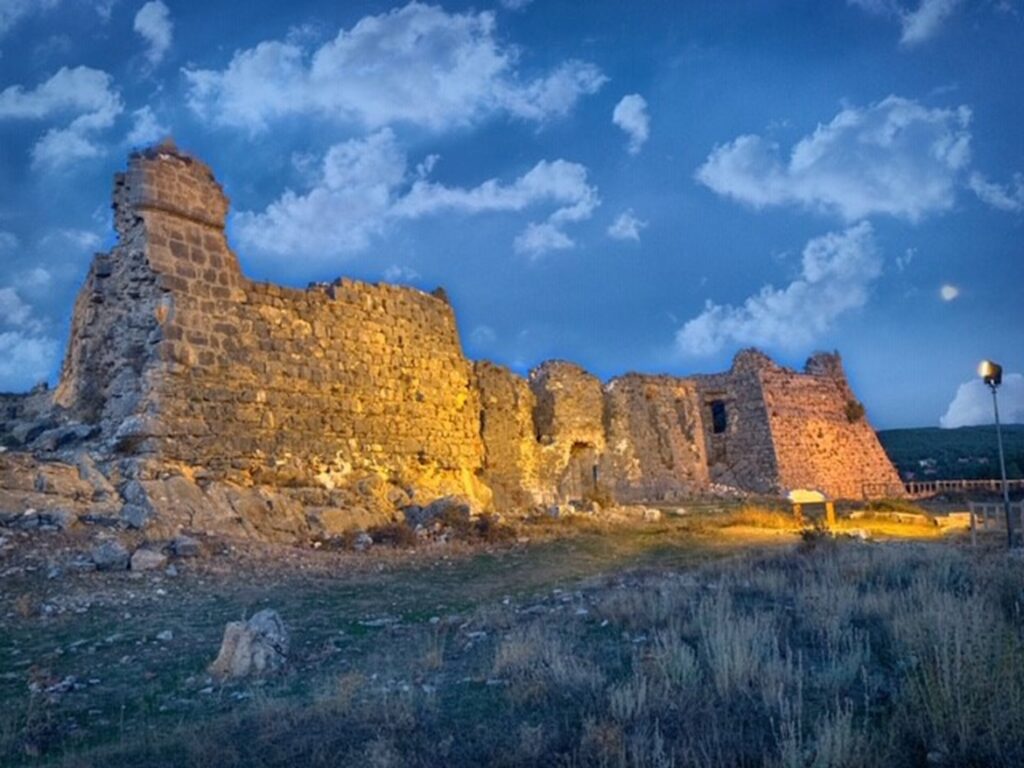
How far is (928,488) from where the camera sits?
32688 millimetres

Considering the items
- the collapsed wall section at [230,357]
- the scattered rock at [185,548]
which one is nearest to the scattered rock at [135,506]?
the scattered rock at [185,548]

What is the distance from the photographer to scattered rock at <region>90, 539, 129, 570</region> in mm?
8836

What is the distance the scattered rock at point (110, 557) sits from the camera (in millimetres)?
8836

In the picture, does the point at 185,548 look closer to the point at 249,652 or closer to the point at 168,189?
the point at 249,652

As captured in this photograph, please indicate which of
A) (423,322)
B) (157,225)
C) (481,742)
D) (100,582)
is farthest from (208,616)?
(423,322)

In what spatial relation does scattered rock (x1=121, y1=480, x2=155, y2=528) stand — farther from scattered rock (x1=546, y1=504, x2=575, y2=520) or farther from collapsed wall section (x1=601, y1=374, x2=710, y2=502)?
collapsed wall section (x1=601, y1=374, x2=710, y2=502)

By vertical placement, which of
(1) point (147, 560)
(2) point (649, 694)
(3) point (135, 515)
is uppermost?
(3) point (135, 515)

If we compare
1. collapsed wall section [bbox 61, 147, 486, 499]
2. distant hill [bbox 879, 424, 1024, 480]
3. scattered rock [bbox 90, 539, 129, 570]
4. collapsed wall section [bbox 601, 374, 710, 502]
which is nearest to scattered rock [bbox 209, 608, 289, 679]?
scattered rock [bbox 90, 539, 129, 570]

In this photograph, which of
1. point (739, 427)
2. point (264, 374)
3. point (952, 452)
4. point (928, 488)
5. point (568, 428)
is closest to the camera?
point (264, 374)

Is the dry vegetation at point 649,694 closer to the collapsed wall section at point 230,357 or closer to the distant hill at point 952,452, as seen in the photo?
the collapsed wall section at point 230,357

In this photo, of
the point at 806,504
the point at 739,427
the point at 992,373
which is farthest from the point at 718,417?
the point at 992,373

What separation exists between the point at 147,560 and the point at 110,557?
39 centimetres

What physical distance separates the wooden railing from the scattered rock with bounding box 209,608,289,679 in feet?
93.3

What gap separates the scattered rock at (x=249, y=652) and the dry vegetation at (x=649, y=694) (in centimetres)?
28
